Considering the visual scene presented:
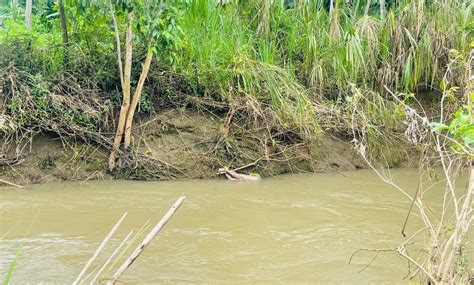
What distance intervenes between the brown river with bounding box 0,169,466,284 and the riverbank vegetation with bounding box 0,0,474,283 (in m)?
0.55

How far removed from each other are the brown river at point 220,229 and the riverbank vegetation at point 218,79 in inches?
21.8

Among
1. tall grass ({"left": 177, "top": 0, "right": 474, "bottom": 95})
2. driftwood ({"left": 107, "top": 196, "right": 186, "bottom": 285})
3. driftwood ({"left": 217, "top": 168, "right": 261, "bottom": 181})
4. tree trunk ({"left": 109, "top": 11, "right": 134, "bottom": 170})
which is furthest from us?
tall grass ({"left": 177, "top": 0, "right": 474, "bottom": 95})

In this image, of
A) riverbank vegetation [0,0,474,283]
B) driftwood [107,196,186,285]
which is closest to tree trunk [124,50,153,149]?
riverbank vegetation [0,0,474,283]

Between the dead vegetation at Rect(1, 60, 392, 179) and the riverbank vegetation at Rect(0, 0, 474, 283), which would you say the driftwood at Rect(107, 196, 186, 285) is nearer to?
the riverbank vegetation at Rect(0, 0, 474, 283)

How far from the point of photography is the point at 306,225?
4.68 metres

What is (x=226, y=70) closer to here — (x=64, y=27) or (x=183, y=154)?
(x=183, y=154)

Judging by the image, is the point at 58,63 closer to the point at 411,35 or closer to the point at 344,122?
the point at 344,122

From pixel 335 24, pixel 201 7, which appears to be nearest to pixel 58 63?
pixel 201 7

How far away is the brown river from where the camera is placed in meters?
3.51

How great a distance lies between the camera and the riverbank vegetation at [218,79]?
20.2 feet

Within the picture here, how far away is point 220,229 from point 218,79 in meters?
2.81

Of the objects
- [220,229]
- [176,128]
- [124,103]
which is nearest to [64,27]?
[124,103]

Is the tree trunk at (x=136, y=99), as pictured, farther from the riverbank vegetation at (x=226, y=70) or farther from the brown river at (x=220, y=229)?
the brown river at (x=220, y=229)

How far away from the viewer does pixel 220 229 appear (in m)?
4.48
